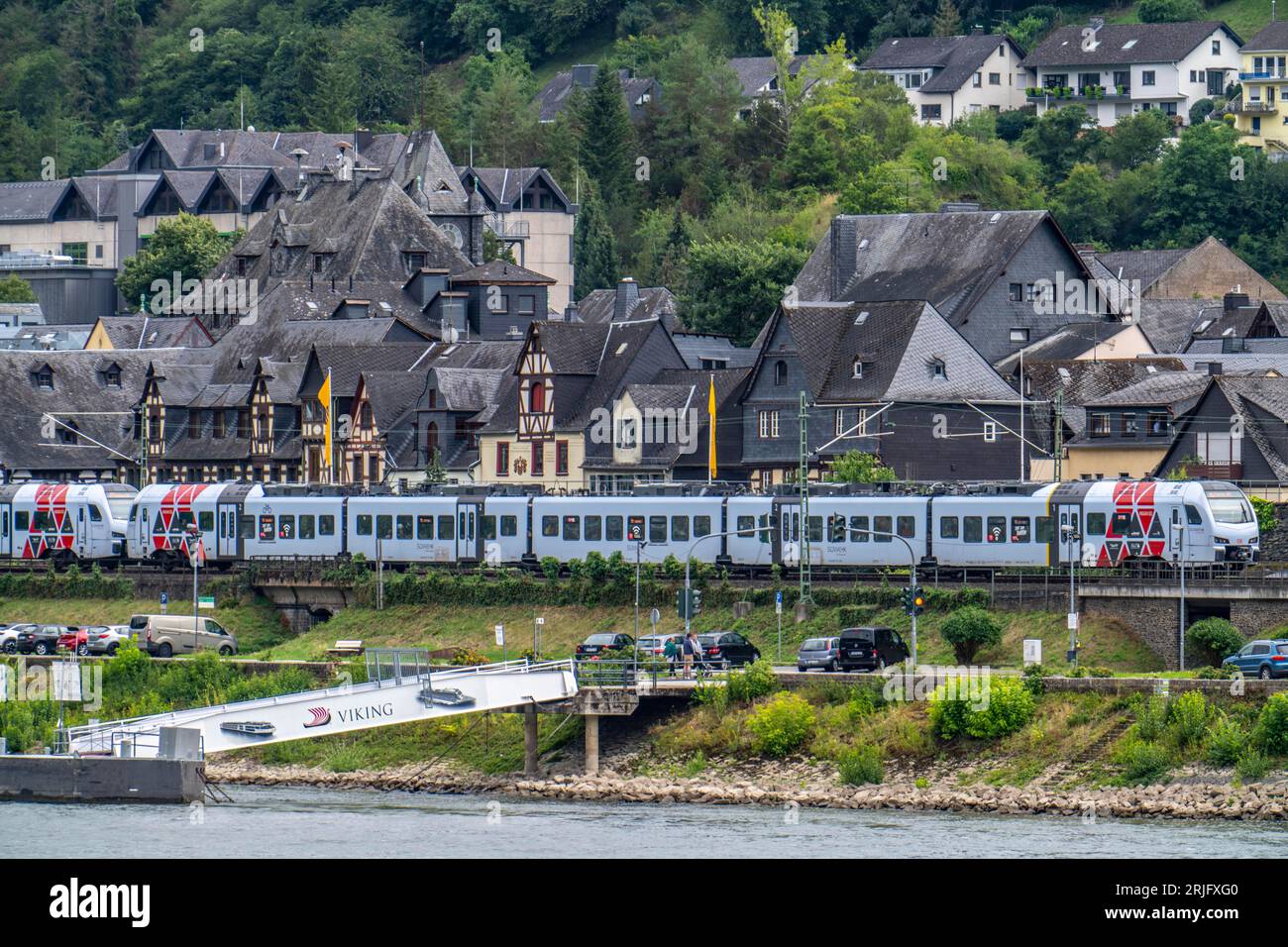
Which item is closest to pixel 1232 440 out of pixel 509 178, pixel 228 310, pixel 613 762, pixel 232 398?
pixel 613 762

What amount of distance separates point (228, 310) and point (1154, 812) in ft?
244

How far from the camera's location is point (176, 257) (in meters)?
132

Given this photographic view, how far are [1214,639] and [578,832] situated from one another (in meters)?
16.5

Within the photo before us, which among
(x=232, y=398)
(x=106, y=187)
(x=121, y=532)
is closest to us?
(x=121, y=532)

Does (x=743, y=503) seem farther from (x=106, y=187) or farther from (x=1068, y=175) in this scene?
(x=106, y=187)

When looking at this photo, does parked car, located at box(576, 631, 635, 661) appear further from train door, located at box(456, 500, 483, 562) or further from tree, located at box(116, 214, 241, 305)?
tree, located at box(116, 214, 241, 305)

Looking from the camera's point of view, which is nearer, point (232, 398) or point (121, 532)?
point (121, 532)

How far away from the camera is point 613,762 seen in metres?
58.2

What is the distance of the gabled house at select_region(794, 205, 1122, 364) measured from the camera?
309 feet

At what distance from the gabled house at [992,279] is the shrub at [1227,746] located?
133ft

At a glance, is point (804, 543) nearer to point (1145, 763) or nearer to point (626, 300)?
point (1145, 763)

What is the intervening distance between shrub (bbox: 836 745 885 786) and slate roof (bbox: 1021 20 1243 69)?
92082mm

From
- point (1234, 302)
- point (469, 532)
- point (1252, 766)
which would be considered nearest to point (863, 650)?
point (1252, 766)

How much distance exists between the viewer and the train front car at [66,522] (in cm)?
8519
